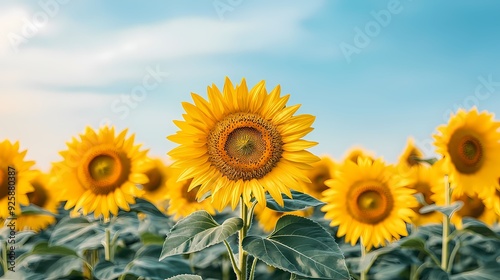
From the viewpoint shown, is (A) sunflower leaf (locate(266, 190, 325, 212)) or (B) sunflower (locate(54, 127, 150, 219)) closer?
(A) sunflower leaf (locate(266, 190, 325, 212))

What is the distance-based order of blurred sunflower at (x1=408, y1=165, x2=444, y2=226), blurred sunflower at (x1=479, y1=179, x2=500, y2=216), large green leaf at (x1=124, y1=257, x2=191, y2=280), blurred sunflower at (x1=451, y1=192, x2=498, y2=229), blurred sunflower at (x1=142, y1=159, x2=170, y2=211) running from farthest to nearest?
blurred sunflower at (x1=142, y1=159, x2=170, y2=211) < blurred sunflower at (x1=408, y1=165, x2=444, y2=226) < blurred sunflower at (x1=451, y1=192, x2=498, y2=229) < blurred sunflower at (x1=479, y1=179, x2=500, y2=216) < large green leaf at (x1=124, y1=257, x2=191, y2=280)

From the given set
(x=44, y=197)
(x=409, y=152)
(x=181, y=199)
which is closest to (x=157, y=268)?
(x=181, y=199)

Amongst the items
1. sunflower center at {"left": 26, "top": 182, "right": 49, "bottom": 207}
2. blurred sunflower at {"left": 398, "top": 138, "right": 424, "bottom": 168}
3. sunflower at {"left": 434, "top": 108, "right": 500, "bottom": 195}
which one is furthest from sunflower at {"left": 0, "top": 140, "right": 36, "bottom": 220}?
blurred sunflower at {"left": 398, "top": 138, "right": 424, "bottom": 168}

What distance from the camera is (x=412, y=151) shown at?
6941 mm

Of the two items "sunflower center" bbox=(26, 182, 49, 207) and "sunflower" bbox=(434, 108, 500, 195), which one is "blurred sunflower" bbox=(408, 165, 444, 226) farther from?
"sunflower center" bbox=(26, 182, 49, 207)

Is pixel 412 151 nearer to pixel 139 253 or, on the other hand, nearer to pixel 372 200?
pixel 372 200

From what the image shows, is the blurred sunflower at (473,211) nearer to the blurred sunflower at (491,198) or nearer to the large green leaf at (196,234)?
the blurred sunflower at (491,198)

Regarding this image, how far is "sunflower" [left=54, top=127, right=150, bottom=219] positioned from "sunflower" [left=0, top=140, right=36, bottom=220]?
18.0 inches

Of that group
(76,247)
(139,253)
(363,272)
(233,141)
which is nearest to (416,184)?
(363,272)

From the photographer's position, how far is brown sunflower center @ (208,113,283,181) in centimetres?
224

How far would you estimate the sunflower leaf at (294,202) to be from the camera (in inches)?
84.7

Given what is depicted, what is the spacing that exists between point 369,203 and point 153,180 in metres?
2.61

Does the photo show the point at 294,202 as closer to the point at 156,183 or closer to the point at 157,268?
the point at 157,268

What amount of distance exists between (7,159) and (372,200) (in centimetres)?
264
